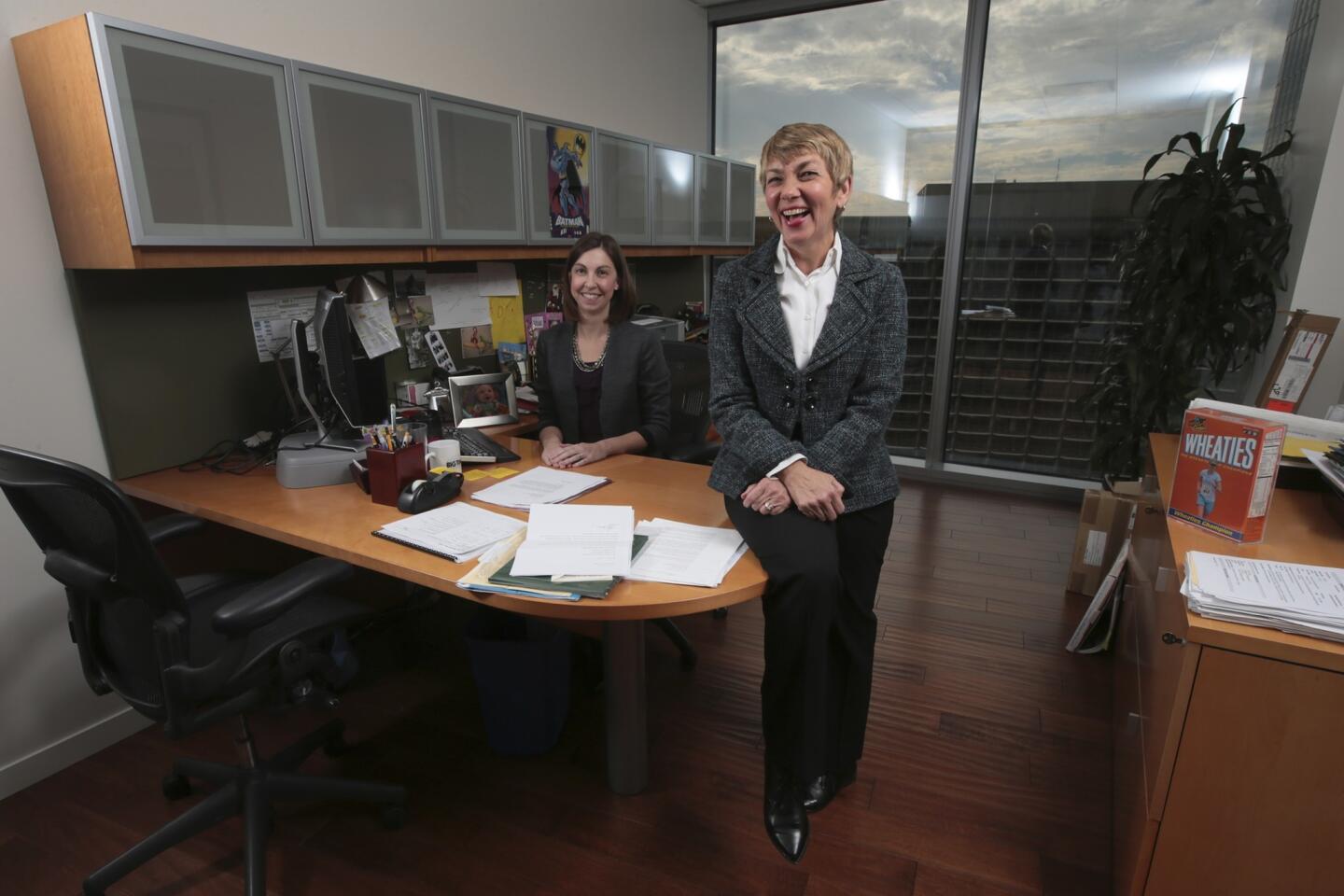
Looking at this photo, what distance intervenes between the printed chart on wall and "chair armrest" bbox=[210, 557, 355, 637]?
5.36ft

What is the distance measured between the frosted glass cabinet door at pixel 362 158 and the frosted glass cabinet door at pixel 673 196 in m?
1.41

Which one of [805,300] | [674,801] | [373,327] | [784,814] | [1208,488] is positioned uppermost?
[805,300]

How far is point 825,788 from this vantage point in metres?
1.79

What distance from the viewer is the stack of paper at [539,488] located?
1735 millimetres

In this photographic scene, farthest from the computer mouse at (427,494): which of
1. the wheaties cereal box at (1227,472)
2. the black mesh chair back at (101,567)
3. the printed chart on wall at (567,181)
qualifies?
the wheaties cereal box at (1227,472)

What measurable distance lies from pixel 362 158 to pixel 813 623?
1.75m

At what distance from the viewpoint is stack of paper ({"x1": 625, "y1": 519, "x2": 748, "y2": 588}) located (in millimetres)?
1312

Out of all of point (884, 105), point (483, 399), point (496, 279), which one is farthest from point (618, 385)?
point (884, 105)

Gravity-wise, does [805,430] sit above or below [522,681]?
above

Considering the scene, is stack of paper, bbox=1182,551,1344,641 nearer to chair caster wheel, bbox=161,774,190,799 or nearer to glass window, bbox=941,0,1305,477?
chair caster wheel, bbox=161,774,190,799

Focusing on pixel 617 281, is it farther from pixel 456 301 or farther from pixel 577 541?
pixel 577 541

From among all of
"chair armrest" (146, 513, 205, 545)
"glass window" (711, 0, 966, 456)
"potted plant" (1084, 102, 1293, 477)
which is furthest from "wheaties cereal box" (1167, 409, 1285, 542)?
"glass window" (711, 0, 966, 456)

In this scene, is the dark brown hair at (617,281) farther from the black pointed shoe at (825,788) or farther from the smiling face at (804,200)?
the black pointed shoe at (825,788)

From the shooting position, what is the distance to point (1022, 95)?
3.80 m
